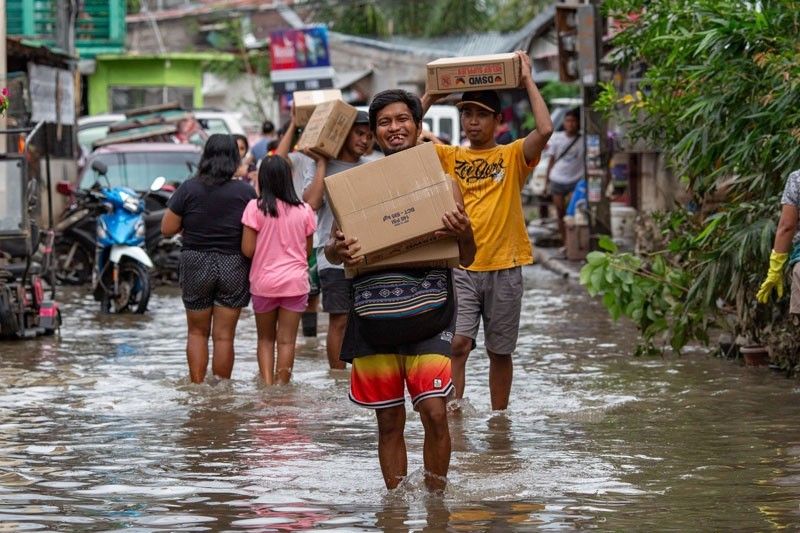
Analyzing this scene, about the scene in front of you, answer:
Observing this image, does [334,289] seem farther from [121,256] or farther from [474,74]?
[121,256]

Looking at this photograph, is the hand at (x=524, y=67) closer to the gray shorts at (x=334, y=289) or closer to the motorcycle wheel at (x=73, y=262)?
the gray shorts at (x=334, y=289)

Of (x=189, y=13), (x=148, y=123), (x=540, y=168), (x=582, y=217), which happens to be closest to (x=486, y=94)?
(x=582, y=217)

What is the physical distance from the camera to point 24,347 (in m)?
13.5

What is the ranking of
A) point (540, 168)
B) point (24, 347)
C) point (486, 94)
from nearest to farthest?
1. point (486, 94)
2. point (24, 347)
3. point (540, 168)

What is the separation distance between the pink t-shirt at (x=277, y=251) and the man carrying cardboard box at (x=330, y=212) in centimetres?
27

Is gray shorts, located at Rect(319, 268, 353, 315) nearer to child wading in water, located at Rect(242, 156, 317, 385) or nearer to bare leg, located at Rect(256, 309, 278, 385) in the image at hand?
child wading in water, located at Rect(242, 156, 317, 385)

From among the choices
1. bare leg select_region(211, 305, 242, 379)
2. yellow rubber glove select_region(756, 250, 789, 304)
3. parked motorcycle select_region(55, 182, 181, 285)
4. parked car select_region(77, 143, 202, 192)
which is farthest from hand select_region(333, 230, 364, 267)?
parked car select_region(77, 143, 202, 192)

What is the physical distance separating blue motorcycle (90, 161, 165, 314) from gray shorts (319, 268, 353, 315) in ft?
17.5

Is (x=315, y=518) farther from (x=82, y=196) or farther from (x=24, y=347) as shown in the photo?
(x=82, y=196)

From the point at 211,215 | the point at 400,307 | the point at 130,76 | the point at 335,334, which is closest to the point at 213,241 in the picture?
the point at 211,215

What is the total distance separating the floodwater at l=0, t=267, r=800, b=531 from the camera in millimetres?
6891

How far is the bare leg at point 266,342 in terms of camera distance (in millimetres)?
10938

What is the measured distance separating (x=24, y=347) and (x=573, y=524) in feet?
25.7

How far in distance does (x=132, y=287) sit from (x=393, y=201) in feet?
33.2
